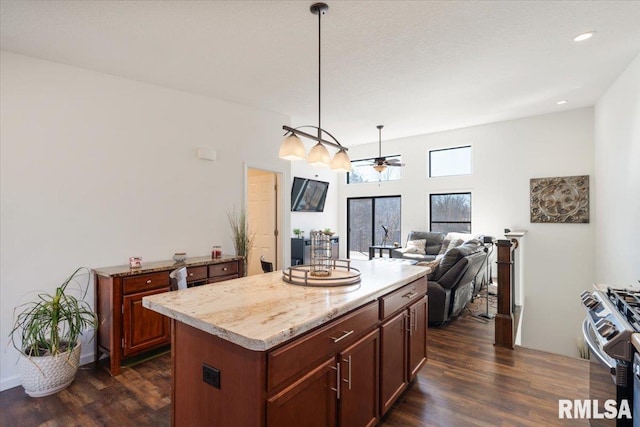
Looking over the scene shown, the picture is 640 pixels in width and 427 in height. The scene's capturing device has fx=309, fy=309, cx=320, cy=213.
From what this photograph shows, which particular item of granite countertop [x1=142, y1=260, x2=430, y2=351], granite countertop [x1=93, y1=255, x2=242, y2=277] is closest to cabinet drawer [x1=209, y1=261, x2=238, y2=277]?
granite countertop [x1=93, y1=255, x2=242, y2=277]

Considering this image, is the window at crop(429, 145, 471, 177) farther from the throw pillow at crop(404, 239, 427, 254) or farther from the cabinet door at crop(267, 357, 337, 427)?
the cabinet door at crop(267, 357, 337, 427)

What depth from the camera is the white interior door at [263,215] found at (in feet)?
16.2

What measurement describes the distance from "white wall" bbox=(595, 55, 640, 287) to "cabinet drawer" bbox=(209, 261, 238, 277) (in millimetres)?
4144

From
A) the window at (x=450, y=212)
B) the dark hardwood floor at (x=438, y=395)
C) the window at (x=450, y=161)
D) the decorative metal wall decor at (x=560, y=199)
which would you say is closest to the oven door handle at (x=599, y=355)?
the dark hardwood floor at (x=438, y=395)

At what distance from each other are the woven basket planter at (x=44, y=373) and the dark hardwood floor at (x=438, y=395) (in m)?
0.06

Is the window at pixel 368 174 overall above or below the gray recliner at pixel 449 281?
above

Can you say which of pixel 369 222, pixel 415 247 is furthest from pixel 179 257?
pixel 369 222

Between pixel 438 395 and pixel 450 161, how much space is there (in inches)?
206

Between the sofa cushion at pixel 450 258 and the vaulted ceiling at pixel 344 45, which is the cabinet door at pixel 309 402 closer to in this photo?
the vaulted ceiling at pixel 344 45

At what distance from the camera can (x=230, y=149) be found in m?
4.19

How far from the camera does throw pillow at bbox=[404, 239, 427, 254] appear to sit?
20.8 ft

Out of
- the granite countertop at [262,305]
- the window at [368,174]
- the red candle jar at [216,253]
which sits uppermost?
the window at [368,174]

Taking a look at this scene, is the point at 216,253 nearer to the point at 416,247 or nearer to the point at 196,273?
the point at 196,273

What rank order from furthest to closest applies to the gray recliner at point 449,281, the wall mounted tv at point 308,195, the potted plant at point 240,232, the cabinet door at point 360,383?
1. the wall mounted tv at point 308,195
2. the potted plant at point 240,232
3. the gray recliner at point 449,281
4. the cabinet door at point 360,383
